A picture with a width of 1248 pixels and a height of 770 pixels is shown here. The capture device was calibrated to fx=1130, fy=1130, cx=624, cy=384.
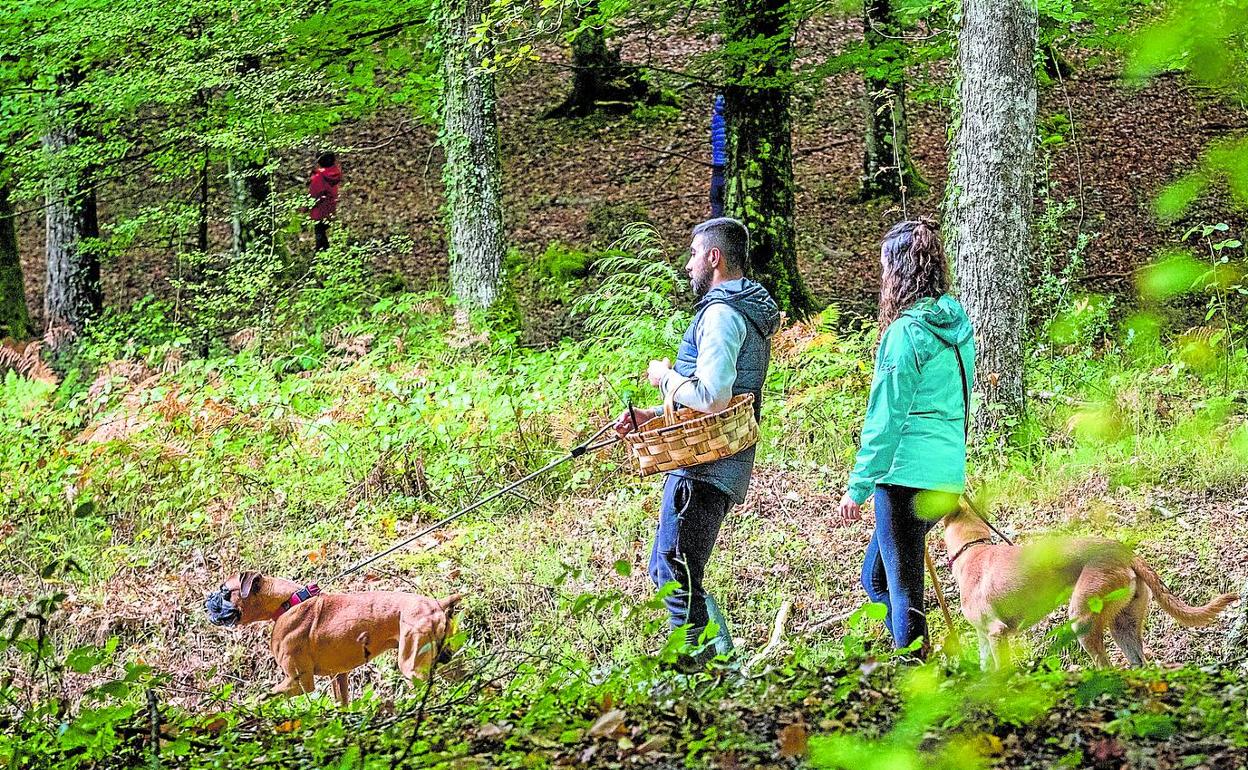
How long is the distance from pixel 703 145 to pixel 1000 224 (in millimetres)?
13565

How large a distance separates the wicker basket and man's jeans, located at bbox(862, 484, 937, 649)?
61cm

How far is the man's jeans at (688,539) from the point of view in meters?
4.62

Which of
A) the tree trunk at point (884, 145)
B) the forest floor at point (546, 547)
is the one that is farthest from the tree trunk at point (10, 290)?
the tree trunk at point (884, 145)

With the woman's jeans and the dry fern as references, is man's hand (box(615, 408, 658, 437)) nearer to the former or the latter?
the woman's jeans

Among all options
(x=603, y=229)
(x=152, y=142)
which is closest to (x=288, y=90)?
(x=152, y=142)

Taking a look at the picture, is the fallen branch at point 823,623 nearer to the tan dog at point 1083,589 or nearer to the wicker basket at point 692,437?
the tan dog at point 1083,589

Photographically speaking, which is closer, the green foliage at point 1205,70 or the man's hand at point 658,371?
the green foliage at point 1205,70

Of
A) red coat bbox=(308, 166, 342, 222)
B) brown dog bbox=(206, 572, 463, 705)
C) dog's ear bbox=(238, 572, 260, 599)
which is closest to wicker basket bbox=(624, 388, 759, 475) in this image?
brown dog bbox=(206, 572, 463, 705)

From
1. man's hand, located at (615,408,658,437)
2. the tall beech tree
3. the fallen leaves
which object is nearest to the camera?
the fallen leaves

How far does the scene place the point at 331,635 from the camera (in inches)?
197

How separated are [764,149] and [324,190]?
617 cm

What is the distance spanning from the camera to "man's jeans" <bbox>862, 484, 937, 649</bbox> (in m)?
4.48

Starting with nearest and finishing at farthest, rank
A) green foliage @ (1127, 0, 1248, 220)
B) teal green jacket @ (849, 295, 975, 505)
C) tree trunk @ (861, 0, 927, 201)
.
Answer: green foliage @ (1127, 0, 1248, 220), teal green jacket @ (849, 295, 975, 505), tree trunk @ (861, 0, 927, 201)

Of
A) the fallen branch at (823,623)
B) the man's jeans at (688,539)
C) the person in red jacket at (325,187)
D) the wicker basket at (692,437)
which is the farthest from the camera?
the person in red jacket at (325,187)
